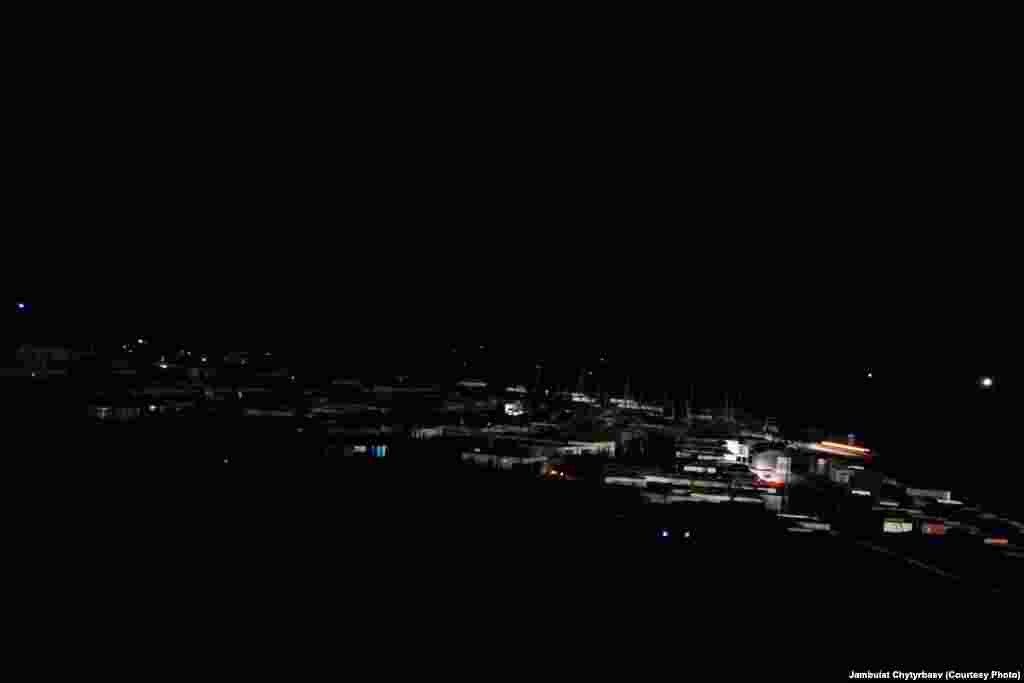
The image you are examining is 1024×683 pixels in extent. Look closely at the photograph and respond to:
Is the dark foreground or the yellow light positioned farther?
the yellow light

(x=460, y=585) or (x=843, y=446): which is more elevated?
(x=843, y=446)

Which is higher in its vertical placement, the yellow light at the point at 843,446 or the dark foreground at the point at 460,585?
the yellow light at the point at 843,446

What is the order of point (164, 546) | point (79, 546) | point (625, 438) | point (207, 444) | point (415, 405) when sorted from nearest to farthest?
point (79, 546)
point (164, 546)
point (207, 444)
point (625, 438)
point (415, 405)

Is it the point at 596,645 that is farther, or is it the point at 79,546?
the point at 79,546

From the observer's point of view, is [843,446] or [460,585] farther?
[843,446]

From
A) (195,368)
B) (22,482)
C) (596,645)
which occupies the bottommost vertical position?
(596,645)

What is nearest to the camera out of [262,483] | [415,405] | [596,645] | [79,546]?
[596,645]

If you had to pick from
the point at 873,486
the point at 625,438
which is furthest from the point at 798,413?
the point at 873,486

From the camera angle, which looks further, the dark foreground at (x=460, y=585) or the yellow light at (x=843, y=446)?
the yellow light at (x=843, y=446)

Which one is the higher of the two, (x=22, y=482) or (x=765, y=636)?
(x=22, y=482)

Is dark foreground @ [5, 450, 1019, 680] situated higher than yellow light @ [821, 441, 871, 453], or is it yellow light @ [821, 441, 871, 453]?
yellow light @ [821, 441, 871, 453]

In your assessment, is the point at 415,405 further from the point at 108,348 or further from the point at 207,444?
the point at 207,444
